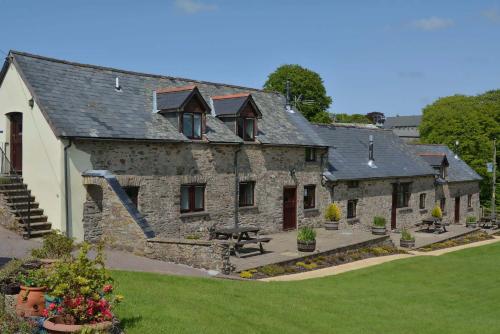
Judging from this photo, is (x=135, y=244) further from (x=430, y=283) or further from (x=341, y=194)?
(x=341, y=194)

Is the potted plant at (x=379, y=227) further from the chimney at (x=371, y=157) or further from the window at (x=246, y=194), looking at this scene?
the window at (x=246, y=194)

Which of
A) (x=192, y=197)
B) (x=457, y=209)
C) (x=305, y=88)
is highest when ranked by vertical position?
(x=305, y=88)

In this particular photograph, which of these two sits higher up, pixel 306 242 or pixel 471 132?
pixel 471 132

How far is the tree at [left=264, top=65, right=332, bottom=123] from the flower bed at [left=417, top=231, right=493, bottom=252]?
31.2 meters

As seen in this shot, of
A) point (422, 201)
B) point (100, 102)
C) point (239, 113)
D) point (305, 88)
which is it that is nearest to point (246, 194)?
point (239, 113)

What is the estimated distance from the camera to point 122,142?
66.3 ft

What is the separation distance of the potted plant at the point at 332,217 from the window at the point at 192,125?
9652mm

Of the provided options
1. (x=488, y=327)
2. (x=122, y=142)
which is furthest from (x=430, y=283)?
(x=122, y=142)

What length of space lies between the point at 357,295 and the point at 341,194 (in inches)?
629

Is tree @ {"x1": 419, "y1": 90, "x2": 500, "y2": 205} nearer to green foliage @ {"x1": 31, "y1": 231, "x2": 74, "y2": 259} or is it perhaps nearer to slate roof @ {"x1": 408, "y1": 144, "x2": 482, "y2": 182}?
slate roof @ {"x1": 408, "y1": 144, "x2": 482, "y2": 182}

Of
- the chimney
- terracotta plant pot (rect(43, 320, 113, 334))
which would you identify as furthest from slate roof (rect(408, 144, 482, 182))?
terracotta plant pot (rect(43, 320, 113, 334))

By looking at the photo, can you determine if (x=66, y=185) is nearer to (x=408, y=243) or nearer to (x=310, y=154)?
(x=310, y=154)

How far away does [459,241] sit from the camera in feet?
104

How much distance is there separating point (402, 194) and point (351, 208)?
6.19m
